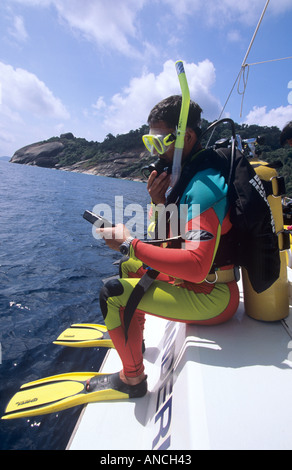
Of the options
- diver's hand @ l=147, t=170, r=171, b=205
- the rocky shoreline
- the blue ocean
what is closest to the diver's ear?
diver's hand @ l=147, t=170, r=171, b=205

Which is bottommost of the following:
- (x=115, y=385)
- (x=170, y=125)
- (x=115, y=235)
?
(x=115, y=385)

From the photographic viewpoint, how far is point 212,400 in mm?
1237

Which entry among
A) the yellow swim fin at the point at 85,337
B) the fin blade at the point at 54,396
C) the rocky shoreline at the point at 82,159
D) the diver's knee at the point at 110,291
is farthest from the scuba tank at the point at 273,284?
the rocky shoreline at the point at 82,159

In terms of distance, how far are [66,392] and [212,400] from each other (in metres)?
1.42

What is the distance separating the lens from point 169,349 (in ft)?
7.11

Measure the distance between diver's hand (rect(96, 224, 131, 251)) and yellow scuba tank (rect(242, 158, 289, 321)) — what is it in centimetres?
92

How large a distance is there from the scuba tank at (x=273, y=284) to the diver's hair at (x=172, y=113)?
1.88ft

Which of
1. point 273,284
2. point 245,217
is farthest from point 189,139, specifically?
point 273,284

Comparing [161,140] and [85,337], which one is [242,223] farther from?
[85,337]

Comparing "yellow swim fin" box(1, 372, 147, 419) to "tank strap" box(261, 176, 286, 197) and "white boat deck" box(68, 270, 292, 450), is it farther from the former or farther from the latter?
"tank strap" box(261, 176, 286, 197)

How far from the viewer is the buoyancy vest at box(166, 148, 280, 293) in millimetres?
1559

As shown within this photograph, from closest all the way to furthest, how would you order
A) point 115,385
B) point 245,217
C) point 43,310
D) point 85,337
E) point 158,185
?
point 245,217, point 115,385, point 158,185, point 85,337, point 43,310

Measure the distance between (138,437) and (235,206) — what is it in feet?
4.95

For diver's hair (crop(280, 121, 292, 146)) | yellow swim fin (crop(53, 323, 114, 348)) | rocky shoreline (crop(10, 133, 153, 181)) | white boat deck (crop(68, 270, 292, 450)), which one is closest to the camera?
white boat deck (crop(68, 270, 292, 450))
